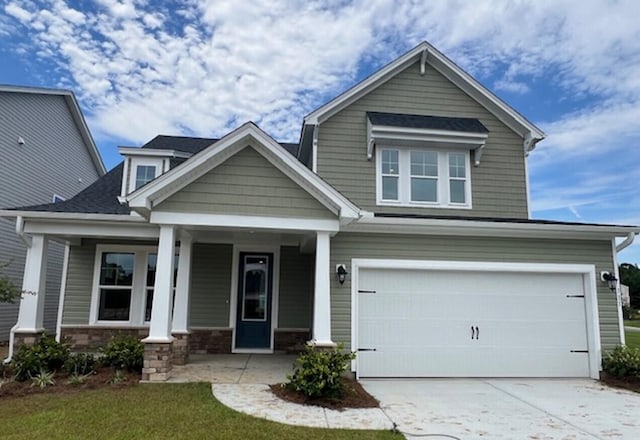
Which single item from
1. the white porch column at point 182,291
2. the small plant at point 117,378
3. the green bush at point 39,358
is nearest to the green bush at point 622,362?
the white porch column at point 182,291

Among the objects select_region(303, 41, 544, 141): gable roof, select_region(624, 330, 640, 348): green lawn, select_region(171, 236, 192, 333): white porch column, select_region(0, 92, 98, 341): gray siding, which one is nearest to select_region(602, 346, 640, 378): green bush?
select_region(303, 41, 544, 141): gable roof

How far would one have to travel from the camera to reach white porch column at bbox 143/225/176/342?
784 cm

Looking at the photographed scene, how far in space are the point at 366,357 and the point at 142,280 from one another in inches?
256

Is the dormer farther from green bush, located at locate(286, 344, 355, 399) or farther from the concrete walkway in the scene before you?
green bush, located at locate(286, 344, 355, 399)

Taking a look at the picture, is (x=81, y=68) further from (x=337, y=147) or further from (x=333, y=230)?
(x=333, y=230)

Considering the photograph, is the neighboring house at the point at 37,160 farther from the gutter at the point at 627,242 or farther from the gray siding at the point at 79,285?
the gutter at the point at 627,242

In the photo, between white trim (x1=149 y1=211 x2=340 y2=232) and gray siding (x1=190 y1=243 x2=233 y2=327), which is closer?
white trim (x1=149 y1=211 x2=340 y2=232)

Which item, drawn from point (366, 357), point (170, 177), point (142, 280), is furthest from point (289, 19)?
point (366, 357)

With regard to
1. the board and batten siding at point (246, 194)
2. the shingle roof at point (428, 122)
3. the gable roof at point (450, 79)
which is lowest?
the board and batten siding at point (246, 194)

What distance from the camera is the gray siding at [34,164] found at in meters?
14.2

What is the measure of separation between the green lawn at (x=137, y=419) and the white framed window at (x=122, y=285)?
198 inches

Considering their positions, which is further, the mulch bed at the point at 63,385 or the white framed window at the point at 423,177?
the white framed window at the point at 423,177

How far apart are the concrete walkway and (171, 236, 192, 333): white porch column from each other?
0.88 metres

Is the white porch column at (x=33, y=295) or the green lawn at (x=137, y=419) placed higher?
the white porch column at (x=33, y=295)
